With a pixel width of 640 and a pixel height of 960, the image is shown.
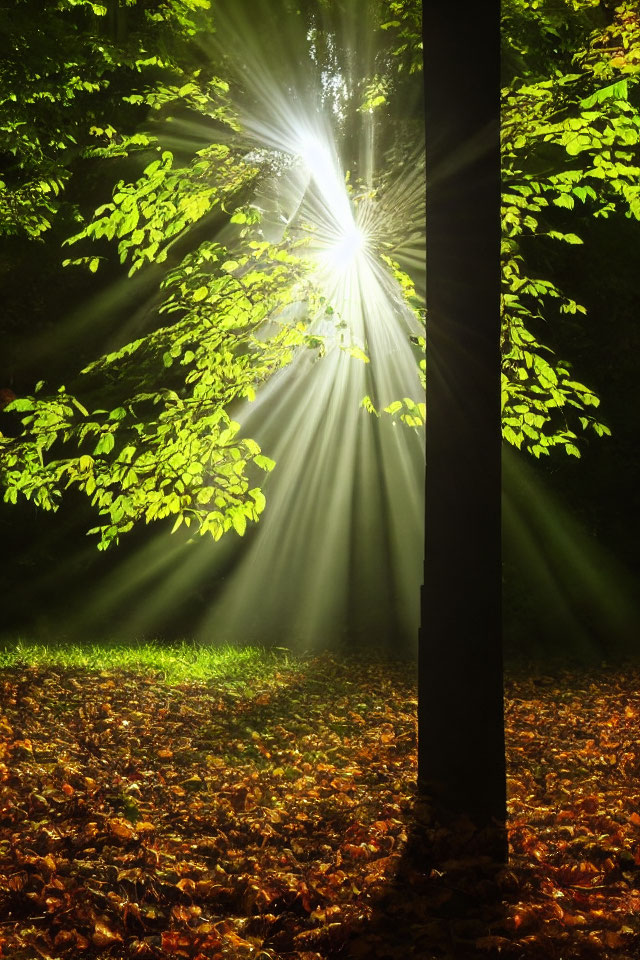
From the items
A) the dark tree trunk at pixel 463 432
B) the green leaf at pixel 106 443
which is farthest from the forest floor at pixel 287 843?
the green leaf at pixel 106 443

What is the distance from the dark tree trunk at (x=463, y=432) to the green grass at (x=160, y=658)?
17.5 feet

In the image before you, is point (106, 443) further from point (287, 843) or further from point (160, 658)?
point (160, 658)

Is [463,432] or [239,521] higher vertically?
[463,432]

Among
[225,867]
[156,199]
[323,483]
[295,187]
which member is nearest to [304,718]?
[225,867]

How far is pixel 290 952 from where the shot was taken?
3.09 m

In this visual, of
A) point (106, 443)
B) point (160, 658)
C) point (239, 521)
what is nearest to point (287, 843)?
point (239, 521)

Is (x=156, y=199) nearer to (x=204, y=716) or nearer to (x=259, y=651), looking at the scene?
(x=204, y=716)

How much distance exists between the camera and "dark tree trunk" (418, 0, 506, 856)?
3.98m

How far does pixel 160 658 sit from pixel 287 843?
6.51m

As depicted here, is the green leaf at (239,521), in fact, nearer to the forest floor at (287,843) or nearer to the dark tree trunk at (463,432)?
the forest floor at (287,843)

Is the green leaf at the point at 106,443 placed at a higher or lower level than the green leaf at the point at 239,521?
higher

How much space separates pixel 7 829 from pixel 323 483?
993cm

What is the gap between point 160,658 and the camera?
10.3 meters

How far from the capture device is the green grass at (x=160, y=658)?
923cm
